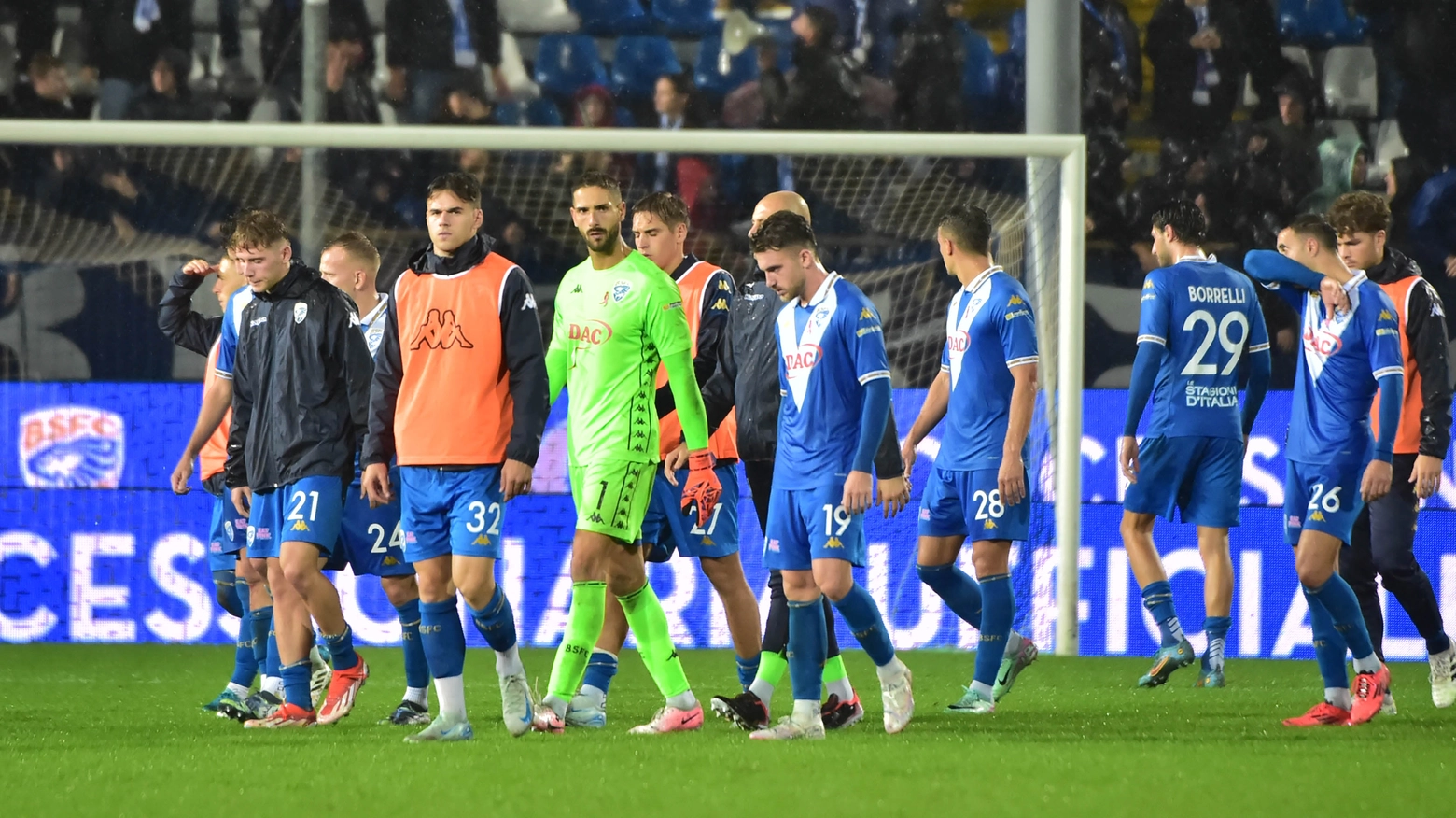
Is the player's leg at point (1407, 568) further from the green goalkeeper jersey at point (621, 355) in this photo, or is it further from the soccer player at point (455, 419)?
the soccer player at point (455, 419)

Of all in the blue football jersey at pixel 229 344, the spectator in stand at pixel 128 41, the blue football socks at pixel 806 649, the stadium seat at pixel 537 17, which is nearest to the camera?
the blue football socks at pixel 806 649

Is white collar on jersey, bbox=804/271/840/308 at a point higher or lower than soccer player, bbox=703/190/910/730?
higher

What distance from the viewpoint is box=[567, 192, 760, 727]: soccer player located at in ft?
20.1

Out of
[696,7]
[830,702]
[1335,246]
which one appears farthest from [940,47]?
[830,702]

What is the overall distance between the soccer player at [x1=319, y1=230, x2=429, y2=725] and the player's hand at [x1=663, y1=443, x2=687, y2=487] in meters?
0.97

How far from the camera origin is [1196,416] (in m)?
7.66

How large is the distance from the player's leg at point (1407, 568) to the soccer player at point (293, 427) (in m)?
3.84

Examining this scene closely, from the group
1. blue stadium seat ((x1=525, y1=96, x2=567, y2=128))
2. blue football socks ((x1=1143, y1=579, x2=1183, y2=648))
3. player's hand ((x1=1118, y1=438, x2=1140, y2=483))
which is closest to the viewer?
player's hand ((x1=1118, y1=438, x2=1140, y2=483))

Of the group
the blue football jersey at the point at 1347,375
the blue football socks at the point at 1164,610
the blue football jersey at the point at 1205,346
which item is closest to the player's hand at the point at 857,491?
the blue football jersey at the point at 1347,375

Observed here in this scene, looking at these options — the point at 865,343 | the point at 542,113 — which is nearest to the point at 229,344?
the point at 865,343

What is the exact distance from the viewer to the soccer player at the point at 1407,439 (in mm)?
6246

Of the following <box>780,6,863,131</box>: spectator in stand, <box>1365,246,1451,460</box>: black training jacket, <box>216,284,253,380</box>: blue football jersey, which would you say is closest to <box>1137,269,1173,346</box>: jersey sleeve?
<box>1365,246,1451,460</box>: black training jacket

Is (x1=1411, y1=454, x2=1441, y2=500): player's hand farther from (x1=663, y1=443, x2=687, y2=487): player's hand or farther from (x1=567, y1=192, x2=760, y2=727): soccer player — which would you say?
(x1=663, y1=443, x2=687, y2=487): player's hand

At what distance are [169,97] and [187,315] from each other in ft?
22.0
